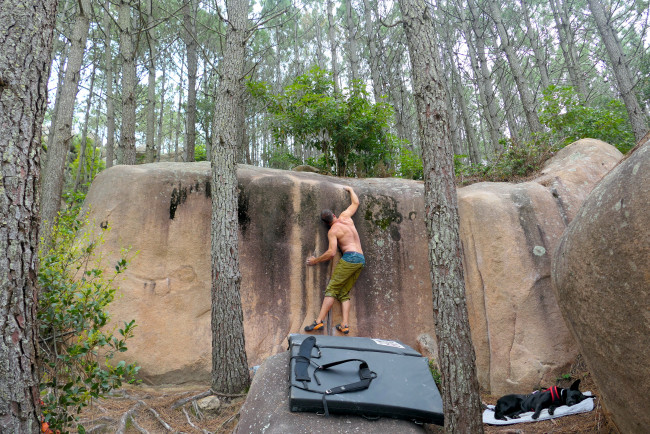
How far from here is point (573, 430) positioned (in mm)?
3426

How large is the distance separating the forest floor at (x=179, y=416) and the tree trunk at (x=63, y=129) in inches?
122

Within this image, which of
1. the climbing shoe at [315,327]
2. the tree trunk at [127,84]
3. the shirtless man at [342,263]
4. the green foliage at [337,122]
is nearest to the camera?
the climbing shoe at [315,327]

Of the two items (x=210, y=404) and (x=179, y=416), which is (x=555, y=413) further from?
(x=179, y=416)

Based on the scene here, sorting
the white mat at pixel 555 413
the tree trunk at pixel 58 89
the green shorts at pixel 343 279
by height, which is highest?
the tree trunk at pixel 58 89

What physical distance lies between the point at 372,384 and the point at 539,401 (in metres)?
2.42

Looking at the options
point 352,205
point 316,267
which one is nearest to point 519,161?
point 352,205

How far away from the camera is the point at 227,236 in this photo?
488 cm

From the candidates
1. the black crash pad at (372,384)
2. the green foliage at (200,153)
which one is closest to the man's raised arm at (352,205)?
the black crash pad at (372,384)

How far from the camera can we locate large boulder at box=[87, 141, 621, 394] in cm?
528

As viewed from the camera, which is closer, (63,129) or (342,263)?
(342,263)

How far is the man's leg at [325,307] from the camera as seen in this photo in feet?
18.7

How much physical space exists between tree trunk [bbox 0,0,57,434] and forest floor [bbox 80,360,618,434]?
8.43 feet

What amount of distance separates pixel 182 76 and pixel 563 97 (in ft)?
55.4

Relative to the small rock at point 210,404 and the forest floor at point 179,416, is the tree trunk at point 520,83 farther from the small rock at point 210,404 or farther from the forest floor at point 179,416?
the small rock at point 210,404
